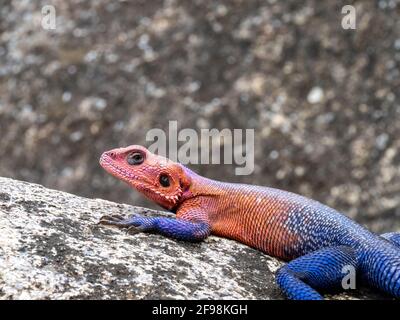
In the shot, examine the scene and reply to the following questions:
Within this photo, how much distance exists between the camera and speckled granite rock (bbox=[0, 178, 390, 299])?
8.40 ft

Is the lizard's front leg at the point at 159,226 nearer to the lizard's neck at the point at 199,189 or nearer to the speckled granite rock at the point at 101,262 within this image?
the speckled granite rock at the point at 101,262

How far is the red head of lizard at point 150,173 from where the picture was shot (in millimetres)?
3646

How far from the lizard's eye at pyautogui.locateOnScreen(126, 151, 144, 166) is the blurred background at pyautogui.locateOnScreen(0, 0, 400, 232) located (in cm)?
332

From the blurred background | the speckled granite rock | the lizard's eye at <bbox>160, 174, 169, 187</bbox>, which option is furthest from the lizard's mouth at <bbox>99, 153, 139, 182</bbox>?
the blurred background

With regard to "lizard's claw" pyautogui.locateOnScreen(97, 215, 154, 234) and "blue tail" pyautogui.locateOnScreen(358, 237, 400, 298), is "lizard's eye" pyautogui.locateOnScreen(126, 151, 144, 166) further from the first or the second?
"blue tail" pyautogui.locateOnScreen(358, 237, 400, 298)

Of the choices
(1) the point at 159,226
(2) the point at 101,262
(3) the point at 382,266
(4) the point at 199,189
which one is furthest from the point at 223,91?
(2) the point at 101,262

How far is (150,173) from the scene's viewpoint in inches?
Result: 143

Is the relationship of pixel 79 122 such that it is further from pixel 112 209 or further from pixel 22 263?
pixel 22 263

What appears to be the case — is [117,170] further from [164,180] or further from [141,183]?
[164,180]

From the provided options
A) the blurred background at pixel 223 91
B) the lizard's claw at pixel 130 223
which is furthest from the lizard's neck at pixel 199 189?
the blurred background at pixel 223 91

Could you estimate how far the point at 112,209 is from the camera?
3688 millimetres

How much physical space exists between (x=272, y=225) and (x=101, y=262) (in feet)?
3.69

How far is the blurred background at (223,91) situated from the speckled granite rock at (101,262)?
352 cm

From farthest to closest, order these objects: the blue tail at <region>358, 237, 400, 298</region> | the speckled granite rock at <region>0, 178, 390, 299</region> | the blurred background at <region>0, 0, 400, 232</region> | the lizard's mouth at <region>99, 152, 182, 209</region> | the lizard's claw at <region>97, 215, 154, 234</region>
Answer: the blurred background at <region>0, 0, 400, 232</region> < the lizard's mouth at <region>99, 152, 182, 209</region> < the lizard's claw at <region>97, 215, 154, 234</region> < the blue tail at <region>358, 237, 400, 298</region> < the speckled granite rock at <region>0, 178, 390, 299</region>
